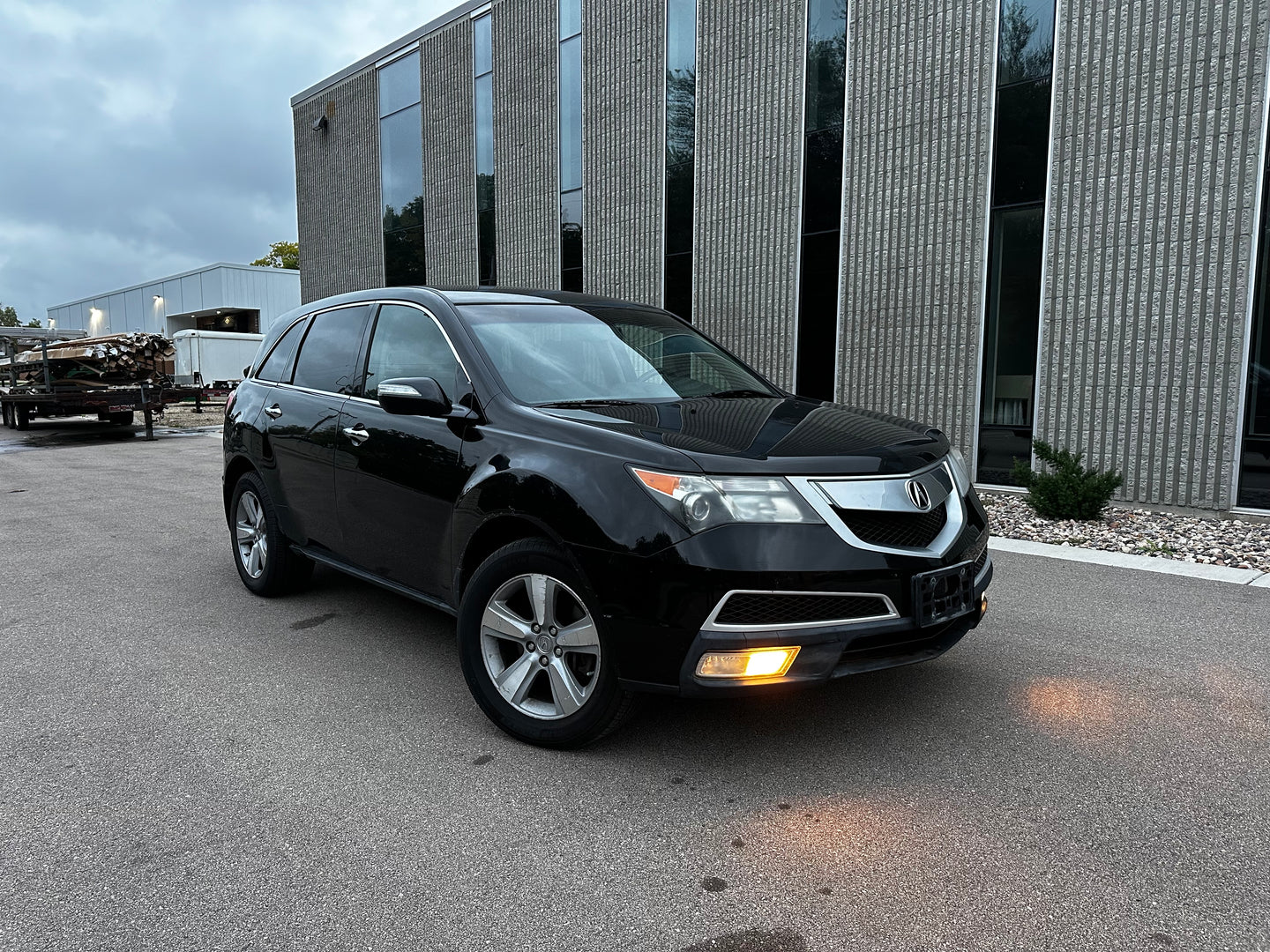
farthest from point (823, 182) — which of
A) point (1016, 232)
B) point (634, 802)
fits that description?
point (634, 802)

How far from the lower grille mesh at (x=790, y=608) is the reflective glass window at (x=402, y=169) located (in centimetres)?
1855

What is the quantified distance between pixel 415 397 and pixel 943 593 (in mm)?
2171

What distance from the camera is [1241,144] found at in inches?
338

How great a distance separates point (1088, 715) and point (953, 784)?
3.24 feet

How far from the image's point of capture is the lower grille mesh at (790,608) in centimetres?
286

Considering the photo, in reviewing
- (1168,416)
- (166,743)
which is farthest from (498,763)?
(1168,416)

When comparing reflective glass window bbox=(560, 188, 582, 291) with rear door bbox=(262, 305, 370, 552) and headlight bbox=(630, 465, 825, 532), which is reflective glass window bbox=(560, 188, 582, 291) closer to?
rear door bbox=(262, 305, 370, 552)

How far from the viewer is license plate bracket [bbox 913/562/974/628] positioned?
3.03 meters

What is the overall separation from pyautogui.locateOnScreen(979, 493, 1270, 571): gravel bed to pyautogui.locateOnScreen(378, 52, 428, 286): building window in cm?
1493

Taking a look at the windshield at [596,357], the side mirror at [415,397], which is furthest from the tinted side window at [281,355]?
the side mirror at [415,397]

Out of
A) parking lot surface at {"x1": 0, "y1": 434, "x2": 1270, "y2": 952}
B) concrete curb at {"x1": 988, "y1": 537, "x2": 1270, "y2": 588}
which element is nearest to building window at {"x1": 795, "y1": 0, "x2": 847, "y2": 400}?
concrete curb at {"x1": 988, "y1": 537, "x2": 1270, "y2": 588}

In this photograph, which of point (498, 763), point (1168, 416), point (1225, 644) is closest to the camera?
point (498, 763)

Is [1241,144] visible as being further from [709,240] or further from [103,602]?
[103,602]

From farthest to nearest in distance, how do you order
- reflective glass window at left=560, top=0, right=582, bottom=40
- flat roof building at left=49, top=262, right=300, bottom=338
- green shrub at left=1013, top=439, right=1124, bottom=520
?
1. flat roof building at left=49, top=262, right=300, bottom=338
2. reflective glass window at left=560, top=0, right=582, bottom=40
3. green shrub at left=1013, top=439, right=1124, bottom=520
